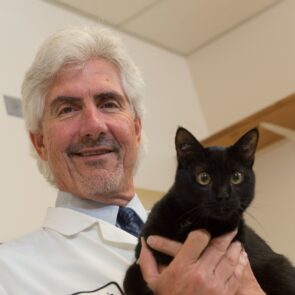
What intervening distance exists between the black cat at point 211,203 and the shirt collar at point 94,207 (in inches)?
9.1

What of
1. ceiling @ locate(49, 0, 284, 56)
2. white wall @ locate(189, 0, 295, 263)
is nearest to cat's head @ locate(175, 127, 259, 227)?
white wall @ locate(189, 0, 295, 263)

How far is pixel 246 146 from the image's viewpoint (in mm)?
1154

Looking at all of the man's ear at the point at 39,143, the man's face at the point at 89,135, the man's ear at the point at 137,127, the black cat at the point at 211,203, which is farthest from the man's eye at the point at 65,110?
the black cat at the point at 211,203

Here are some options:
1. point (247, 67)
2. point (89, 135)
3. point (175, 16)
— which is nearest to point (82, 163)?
point (89, 135)

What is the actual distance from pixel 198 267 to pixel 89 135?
48cm

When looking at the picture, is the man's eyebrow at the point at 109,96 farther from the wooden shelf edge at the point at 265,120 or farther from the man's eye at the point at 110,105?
the wooden shelf edge at the point at 265,120

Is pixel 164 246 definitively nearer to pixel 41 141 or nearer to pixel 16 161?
pixel 41 141

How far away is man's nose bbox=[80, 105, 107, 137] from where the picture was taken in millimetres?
1377

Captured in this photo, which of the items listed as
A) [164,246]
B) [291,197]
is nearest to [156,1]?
[291,197]

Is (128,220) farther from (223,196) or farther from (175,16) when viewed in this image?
(175,16)

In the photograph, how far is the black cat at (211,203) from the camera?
1073 millimetres

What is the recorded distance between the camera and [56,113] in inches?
56.8

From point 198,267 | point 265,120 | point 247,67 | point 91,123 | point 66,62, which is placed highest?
point 66,62

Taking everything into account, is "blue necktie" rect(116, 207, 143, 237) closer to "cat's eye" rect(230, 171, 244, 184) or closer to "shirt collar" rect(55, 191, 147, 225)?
"shirt collar" rect(55, 191, 147, 225)
